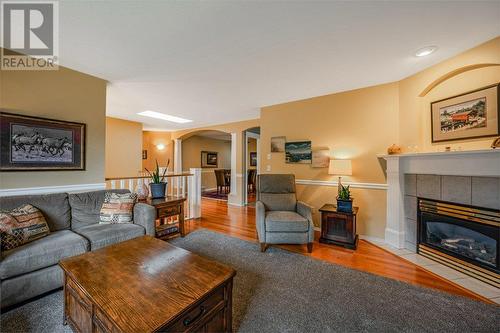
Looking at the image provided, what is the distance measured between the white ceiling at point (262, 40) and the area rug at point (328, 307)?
2.43 m

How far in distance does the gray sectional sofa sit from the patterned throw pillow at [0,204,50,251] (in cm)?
8

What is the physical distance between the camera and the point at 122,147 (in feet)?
17.8

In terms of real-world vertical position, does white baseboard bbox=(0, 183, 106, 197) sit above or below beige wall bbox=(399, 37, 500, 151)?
below

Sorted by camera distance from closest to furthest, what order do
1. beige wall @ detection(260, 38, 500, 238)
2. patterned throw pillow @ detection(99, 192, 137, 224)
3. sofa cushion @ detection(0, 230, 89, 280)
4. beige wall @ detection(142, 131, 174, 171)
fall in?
1. sofa cushion @ detection(0, 230, 89, 280)
2. beige wall @ detection(260, 38, 500, 238)
3. patterned throw pillow @ detection(99, 192, 137, 224)
4. beige wall @ detection(142, 131, 174, 171)

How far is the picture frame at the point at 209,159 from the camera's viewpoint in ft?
27.7

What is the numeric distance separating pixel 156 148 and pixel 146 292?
7048 mm

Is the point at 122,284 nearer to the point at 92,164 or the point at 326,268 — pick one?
the point at 326,268

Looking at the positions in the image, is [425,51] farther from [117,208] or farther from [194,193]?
[194,193]

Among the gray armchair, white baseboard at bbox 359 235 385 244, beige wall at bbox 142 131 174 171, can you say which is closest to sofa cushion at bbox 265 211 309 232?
the gray armchair

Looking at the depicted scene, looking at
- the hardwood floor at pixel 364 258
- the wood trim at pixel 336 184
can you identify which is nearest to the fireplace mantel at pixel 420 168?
the wood trim at pixel 336 184

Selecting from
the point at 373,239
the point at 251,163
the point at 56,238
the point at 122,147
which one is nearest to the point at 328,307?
the point at 373,239

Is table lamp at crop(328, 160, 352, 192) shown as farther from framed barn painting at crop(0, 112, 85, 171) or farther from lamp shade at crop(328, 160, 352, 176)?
framed barn painting at crop(0, 112, 85, 171)

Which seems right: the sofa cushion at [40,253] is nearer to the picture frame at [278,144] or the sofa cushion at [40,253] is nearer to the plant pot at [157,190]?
the plant pot at [157,190]

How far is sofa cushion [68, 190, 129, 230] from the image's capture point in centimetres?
233
